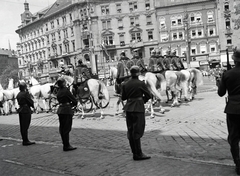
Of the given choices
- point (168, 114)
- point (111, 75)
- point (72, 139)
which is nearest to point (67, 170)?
point (72, 139)

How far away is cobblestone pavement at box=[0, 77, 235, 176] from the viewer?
536 centimetres

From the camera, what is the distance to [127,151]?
680cm

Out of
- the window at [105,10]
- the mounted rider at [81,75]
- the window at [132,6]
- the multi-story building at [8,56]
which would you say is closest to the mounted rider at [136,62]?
the mounted rider at [81,75]

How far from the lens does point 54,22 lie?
74000 mm

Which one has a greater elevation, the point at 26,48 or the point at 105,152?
the point at 26,48

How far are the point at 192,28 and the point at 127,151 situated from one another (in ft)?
193

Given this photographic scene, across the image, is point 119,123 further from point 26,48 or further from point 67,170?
point 26,48

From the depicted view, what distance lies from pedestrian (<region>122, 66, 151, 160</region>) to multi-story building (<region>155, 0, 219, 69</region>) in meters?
55.1

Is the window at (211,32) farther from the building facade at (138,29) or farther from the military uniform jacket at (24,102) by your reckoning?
the military uniform jacket at (24,102)

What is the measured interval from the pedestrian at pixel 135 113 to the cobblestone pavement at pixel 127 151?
0.31m

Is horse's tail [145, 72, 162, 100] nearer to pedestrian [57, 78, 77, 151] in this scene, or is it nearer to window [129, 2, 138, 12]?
pedestrian [57, 78, 77, 151]

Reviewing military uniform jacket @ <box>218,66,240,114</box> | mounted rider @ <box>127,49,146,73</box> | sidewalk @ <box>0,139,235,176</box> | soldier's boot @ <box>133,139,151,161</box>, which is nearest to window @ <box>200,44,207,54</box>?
mounted rider @ <box>127,49,146,73</box>

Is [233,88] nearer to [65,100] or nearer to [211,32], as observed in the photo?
[65,100]

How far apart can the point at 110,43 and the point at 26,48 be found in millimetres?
33502
